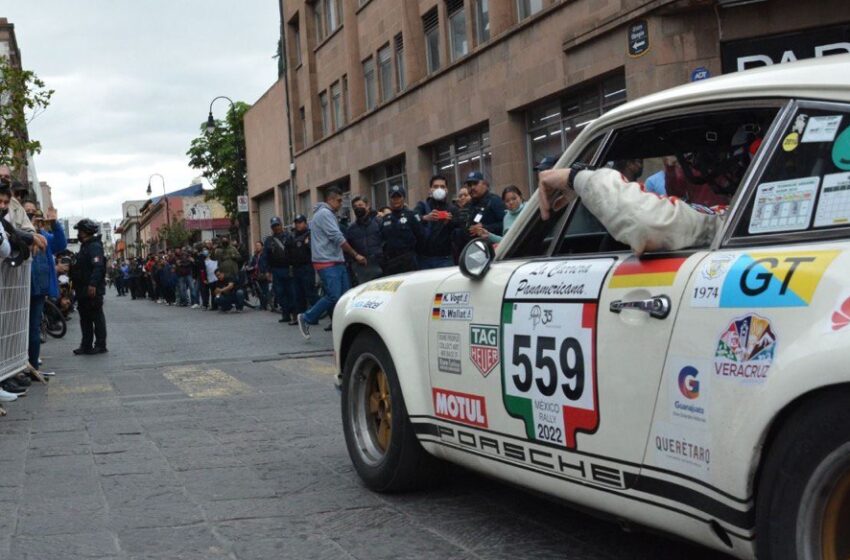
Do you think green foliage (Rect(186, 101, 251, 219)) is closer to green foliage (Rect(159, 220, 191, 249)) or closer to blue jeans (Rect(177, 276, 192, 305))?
green foliage (Rect(159, 220, 191, 249))

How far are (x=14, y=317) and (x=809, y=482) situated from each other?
8.08 meters

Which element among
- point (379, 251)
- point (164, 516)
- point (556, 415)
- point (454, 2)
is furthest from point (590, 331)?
point (454, 2)

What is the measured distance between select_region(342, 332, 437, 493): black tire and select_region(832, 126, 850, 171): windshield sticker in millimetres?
2421

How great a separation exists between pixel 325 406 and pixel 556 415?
4.96 meters

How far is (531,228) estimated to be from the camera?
13.7 ft

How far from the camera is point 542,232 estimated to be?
13.6 feet

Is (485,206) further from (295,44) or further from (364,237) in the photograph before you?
(295,44)

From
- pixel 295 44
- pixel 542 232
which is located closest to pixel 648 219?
pixel 542 232

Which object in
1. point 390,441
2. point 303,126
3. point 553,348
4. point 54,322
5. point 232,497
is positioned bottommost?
point 232,497

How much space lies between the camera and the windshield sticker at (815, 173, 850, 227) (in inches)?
110

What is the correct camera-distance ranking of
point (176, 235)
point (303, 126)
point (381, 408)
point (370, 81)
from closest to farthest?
point (381, 408)
point (370, 81)
point (303, 126)
point (176, 235)

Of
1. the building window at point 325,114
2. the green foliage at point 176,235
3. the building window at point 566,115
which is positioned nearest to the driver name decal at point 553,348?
the building window at point 566,115

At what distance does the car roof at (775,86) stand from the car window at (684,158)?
0.17ft

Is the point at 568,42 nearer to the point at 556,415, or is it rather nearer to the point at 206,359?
the point at 206,359
